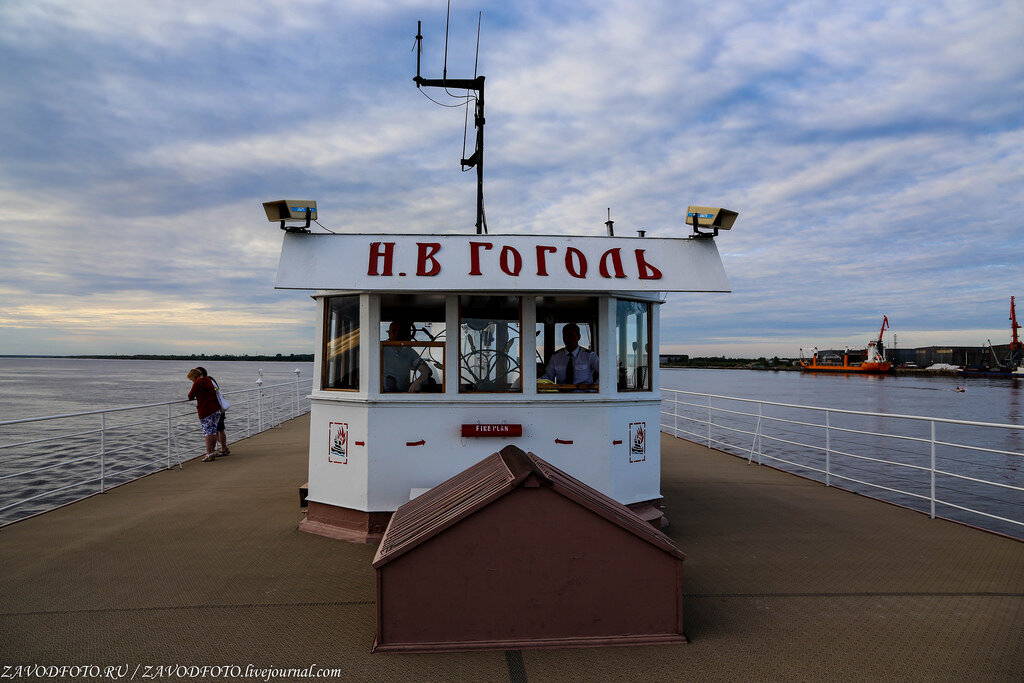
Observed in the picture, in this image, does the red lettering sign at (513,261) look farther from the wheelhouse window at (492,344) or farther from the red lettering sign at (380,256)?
the red lettering sign at (380,256)

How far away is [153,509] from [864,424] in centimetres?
3740

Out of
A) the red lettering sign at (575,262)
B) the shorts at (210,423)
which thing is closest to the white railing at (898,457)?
the red lettering sign at (575,262)

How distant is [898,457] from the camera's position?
2144cm

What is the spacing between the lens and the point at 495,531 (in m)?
3.52

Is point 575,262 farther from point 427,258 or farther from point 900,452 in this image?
point 900,452

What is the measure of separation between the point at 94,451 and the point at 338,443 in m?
17.1

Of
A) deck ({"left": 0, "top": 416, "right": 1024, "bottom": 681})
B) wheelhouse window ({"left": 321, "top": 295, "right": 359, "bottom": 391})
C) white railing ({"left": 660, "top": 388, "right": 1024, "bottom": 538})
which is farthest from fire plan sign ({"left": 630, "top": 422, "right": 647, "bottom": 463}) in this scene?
wheelhouse window ({"left": 321, "top": 295, "right": 359, "bottom": 391})

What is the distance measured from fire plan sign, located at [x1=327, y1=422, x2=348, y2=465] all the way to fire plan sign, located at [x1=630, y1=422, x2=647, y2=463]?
9.30ft

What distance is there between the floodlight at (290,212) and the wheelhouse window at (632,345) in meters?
3.08

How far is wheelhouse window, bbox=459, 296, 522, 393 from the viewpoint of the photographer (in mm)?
5879

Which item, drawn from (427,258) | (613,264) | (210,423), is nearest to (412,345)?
(427,258)

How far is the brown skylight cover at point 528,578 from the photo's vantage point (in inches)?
136

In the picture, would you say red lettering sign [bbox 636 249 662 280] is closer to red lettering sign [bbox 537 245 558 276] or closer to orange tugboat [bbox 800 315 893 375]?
red lettering sign [bbox 537 245 558 276]

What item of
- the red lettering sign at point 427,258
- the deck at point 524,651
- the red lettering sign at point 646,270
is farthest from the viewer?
the red lettering sign at point 646,270
